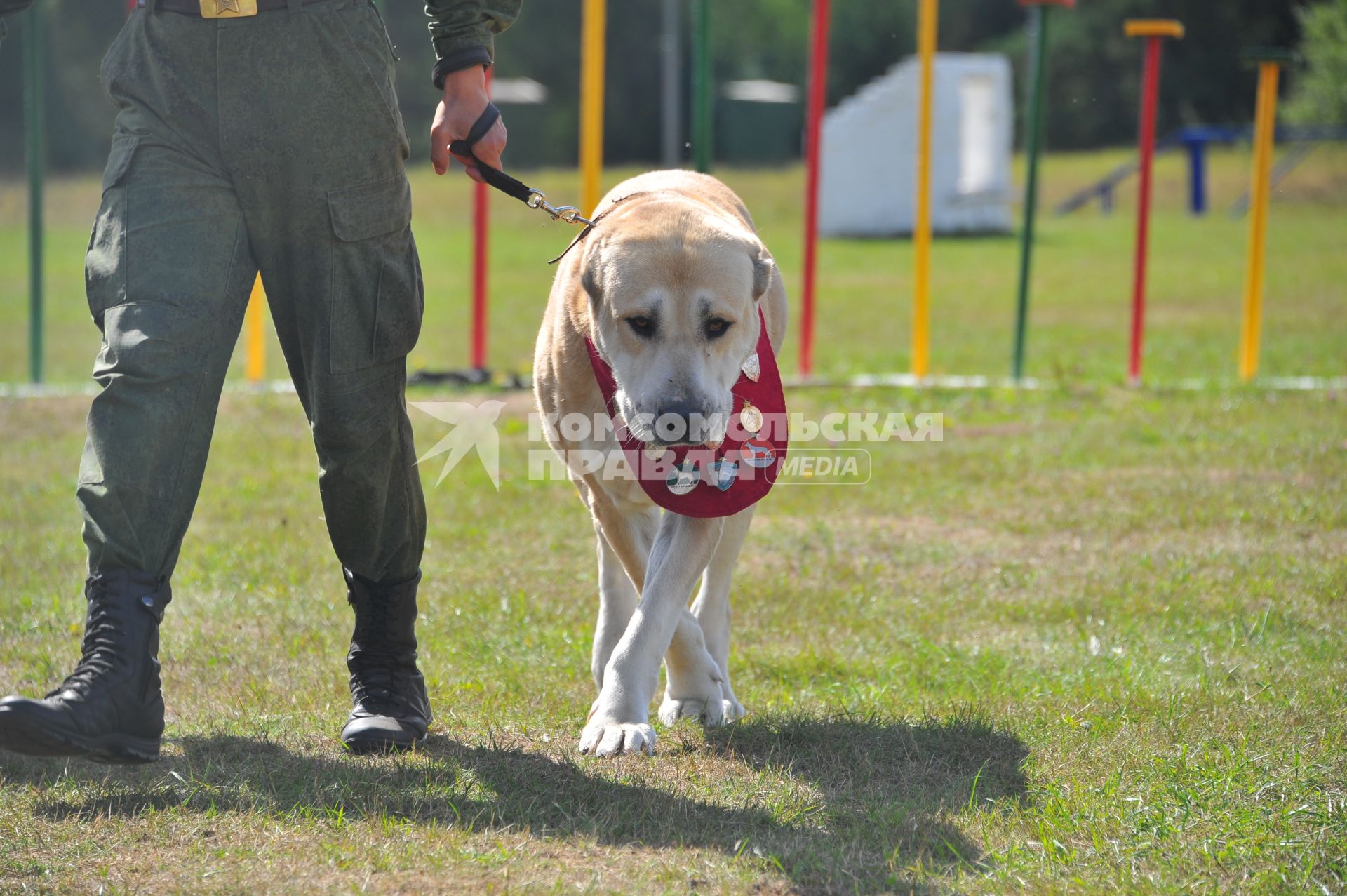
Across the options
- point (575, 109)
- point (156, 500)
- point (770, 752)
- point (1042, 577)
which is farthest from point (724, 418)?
point (575, 109)

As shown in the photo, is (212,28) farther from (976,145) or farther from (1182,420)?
(976,145)

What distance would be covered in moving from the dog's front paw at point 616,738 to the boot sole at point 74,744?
932 mm

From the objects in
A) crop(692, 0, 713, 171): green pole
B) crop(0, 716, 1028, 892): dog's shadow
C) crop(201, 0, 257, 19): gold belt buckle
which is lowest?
crop(0, 716, 1028, 892): dog's shadow

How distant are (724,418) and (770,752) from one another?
781 millimetres

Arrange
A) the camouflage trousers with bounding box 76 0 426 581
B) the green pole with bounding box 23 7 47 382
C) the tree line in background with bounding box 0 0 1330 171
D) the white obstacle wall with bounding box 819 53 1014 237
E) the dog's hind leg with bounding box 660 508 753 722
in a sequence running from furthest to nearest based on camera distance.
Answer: the tree line in background with bounding box 0 0 1330 171 → the white obstacle wall with bounding box 819 53 1014 237 → the green pole with bounding box 23 7 47 382 → the dog's hind leg with bounding box 660 508 753 722 → the camouflage trousers with bounding box 76 0 426 581

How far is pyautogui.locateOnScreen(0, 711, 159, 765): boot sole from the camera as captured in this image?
8.37ft

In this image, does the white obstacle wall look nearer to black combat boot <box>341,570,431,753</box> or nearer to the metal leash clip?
the metal leash clip

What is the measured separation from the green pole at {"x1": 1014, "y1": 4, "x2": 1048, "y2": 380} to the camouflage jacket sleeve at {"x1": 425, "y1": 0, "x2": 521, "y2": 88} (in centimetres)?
574

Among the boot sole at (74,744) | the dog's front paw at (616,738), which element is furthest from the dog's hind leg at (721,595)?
the boot sole at (74,744)

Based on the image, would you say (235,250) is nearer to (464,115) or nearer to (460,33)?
(464,115)

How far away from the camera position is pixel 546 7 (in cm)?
3978

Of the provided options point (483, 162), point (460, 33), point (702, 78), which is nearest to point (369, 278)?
point (483, 162)

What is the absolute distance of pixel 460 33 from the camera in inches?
130

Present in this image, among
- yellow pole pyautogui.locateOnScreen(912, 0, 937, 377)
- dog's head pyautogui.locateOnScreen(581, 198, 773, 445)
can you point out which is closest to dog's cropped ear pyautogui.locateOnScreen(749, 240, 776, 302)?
dog's head pyautogui.locateOnScreen(581, 198, 773, 445)
